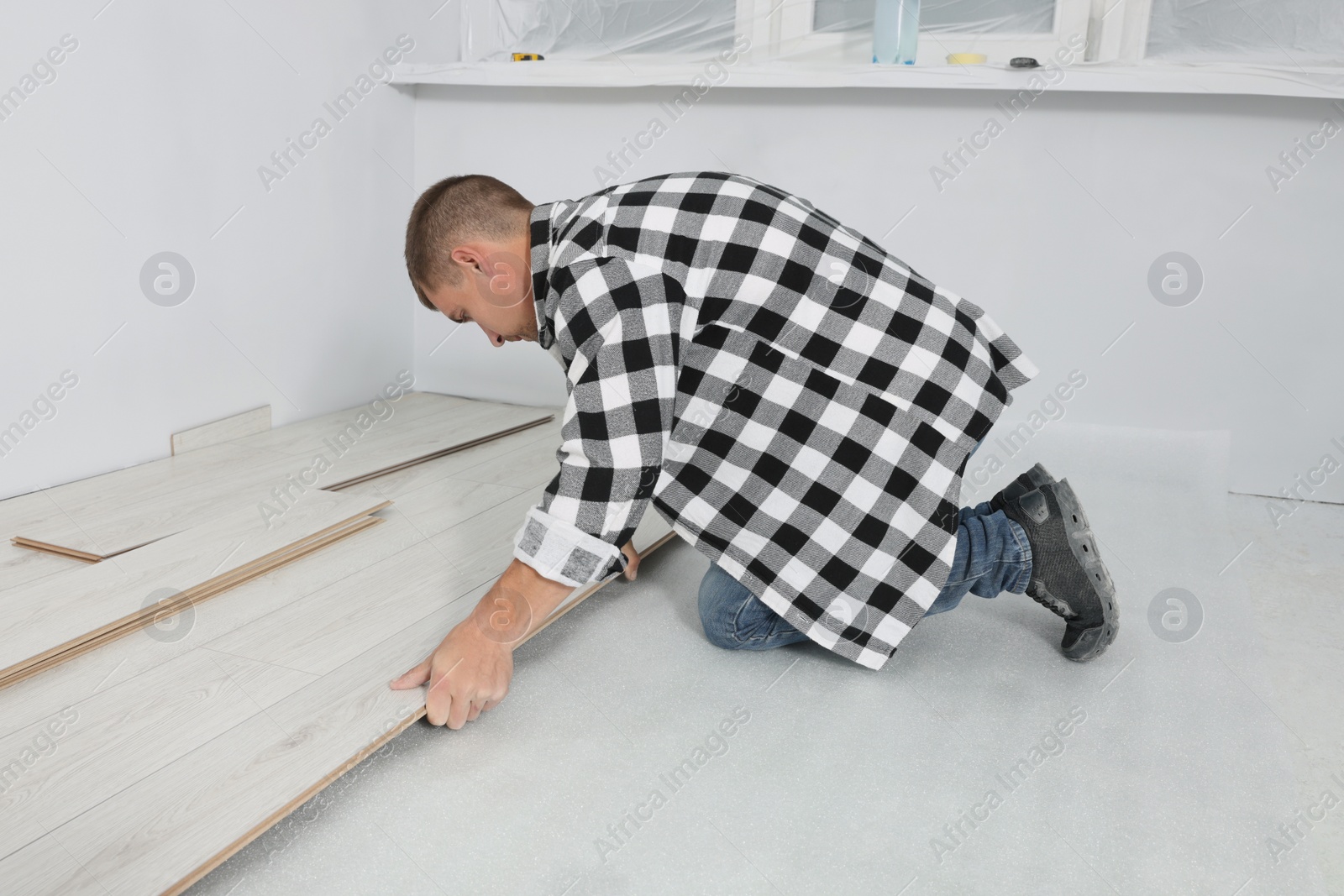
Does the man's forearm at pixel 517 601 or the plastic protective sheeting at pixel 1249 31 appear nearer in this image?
the man's forearm at pixel 517 601

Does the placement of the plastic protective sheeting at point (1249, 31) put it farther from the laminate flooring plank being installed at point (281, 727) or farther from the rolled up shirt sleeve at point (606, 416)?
the laminate flooring plank being installed at point (281, 727)

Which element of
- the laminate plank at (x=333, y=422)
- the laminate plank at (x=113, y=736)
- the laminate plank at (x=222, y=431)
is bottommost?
the laminate plank at (x=333, y=422)

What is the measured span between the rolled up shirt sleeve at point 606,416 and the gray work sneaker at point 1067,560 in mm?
715

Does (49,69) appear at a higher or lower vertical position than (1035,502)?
higher

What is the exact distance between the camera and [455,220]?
58.7 inches

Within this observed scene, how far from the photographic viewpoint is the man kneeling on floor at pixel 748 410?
1354mm

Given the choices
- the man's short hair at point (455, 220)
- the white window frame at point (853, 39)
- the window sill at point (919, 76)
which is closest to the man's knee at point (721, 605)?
the man's short hair at point (455, 220)

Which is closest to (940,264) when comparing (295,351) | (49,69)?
(295,351)

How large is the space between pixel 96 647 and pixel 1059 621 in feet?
5.73

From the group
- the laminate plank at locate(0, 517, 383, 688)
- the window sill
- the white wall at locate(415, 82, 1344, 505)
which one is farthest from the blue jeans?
the window sill

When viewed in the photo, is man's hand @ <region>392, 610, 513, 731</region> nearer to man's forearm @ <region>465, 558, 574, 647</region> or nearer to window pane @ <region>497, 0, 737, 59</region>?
man's forearm @ <region>465, 558, 574, 647</region>

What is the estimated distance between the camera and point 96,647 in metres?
1.59

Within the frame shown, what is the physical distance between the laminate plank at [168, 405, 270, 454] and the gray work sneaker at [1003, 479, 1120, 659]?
2175 millimetres

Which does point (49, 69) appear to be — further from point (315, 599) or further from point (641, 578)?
point (641, 578)
